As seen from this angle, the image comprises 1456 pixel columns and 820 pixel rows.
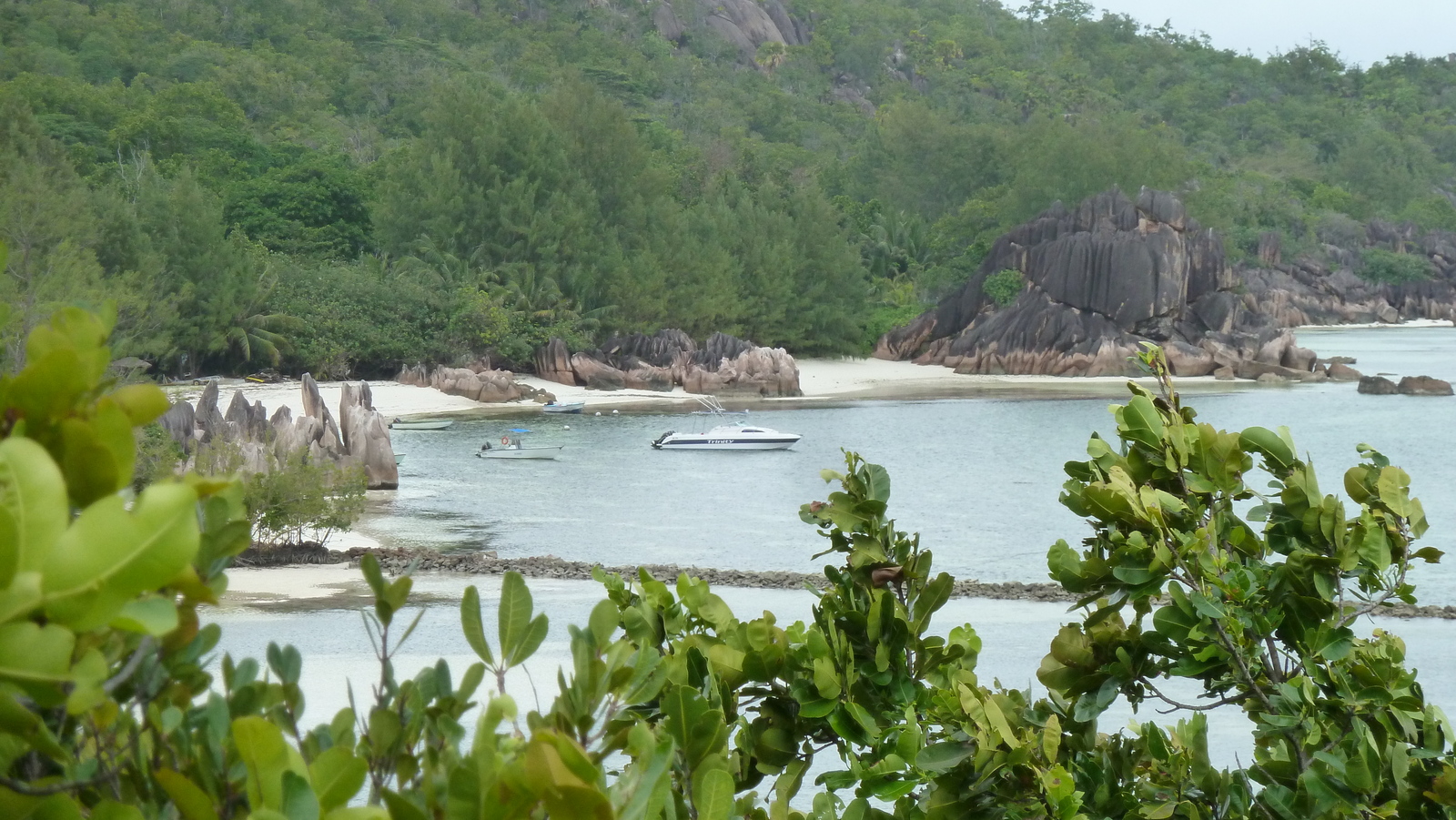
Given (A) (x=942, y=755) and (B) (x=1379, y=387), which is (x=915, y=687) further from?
(B) (x=1379, y=387)

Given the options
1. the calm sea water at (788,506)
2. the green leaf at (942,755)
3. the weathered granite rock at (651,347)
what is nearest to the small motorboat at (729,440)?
the calm sea water at (788,506)

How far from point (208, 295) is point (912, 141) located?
40994 millimetres

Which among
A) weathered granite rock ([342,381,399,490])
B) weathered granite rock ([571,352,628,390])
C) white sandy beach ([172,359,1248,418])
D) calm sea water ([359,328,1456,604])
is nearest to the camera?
calm sea water ([359,328,1456,604])

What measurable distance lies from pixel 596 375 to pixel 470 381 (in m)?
4.98

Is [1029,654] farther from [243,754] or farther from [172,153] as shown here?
[172,153]

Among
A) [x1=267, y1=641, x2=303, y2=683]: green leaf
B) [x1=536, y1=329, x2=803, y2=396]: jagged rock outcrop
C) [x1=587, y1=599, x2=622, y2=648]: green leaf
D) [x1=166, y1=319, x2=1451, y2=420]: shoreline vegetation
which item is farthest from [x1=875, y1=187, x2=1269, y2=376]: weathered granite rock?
[x1=267, y1=641, x2=303, y2=683]: green leaf

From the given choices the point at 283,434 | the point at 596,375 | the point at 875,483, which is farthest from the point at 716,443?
the point at 875,483

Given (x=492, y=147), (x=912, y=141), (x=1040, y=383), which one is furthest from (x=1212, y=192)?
(x=492, y=147)

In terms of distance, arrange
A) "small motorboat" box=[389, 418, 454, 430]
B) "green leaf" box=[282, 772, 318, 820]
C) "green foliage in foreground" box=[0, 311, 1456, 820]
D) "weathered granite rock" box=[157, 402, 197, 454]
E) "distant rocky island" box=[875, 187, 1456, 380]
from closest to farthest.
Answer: "green leaf" box=[282, 772, 318, 820], "green foliage in foreground" box=[0, 311, 1456, 820], "weathered granite rock" box=[157, 402, 197, 454], "small motorboat" box=[389, 418, 454, 430], "distant rocky island" box=[875, 187, 1456, 380]

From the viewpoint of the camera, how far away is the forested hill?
37062mm

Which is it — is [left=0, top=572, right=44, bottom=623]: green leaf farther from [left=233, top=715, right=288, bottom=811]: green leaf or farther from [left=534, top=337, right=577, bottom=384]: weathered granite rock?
[left=534, top=337, right=577, bottom=384]: weathered granite rock

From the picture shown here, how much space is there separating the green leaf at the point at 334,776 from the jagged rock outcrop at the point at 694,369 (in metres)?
41.8

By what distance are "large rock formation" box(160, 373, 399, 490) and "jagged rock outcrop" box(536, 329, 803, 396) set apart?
19967 millimetres

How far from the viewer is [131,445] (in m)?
0.81
